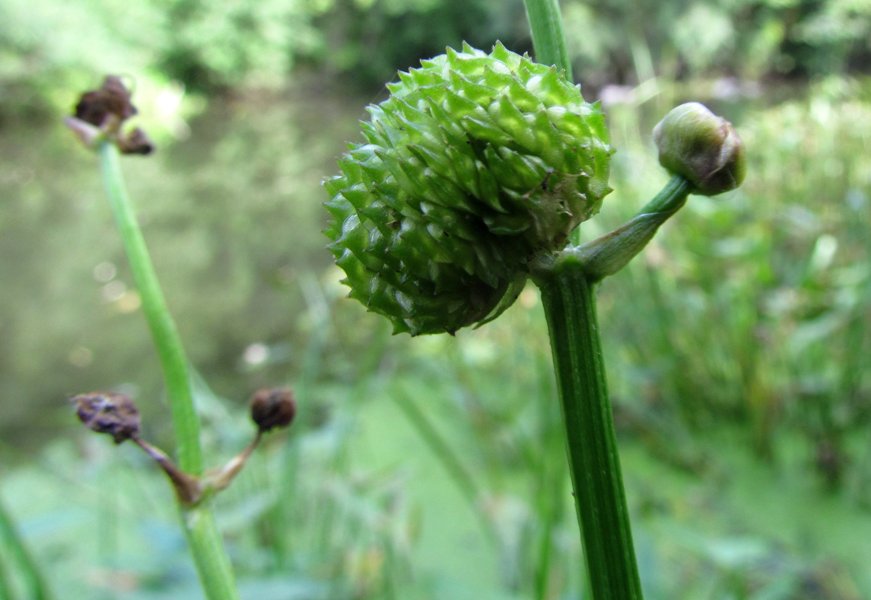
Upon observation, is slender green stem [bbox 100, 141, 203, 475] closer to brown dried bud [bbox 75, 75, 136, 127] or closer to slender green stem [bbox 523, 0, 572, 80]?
brown dried bud [bbox 75, 75, 136, 127]

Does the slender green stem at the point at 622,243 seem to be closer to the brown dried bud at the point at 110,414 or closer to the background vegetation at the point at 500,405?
the brown dried bud at the point at 110,414

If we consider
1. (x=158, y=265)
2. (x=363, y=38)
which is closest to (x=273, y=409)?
(x=158, y=265)

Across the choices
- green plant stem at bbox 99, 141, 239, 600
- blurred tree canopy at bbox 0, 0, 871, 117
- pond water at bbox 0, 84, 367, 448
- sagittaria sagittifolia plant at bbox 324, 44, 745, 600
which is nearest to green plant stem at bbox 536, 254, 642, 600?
sagittaria sagittifolia plant at bbox 324, 44, 745, 600

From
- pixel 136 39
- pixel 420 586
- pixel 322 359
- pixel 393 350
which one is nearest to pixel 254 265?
pixel 322 359

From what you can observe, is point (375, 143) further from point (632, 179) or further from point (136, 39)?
point (136, 39)

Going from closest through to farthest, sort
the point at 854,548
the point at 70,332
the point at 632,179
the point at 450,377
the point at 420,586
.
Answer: the point at 420,586
the point at 854,548
the point at 450,377
the point at 632,179
the point at 70,332

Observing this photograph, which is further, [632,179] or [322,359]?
[322,359]

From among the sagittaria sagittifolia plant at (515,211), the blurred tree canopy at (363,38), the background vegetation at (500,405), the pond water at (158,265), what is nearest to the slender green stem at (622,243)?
the sagittaria sagittifolia plant at (515,211)

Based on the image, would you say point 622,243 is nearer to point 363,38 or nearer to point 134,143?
point 134,143
